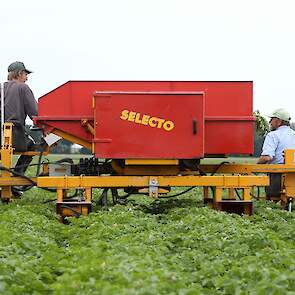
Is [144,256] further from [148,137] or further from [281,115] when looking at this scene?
[281,115]

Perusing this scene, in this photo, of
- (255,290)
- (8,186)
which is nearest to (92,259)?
(255,290)

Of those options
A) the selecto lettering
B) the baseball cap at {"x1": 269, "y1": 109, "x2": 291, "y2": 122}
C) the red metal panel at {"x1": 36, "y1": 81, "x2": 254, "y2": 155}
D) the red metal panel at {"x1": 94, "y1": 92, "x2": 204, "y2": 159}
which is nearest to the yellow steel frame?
the red metal panel at {"x1": 94, "y1": 92, "x2": 204, "y2": 159}

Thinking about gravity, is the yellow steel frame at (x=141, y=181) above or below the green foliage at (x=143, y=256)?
above

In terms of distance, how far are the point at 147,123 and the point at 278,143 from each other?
282 cm

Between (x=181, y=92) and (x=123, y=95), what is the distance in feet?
2.62

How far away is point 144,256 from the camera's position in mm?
5570

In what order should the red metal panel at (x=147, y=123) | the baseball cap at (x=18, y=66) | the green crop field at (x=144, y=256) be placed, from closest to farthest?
the green crop field at (x=144, y=256), the red metal panel at (x=147, y=123), the baseball cap at (x=18, y=66)

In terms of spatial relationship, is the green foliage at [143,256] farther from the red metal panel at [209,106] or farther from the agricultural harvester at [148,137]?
the red metal panel at [209,106]

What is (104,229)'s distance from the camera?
7305 mm

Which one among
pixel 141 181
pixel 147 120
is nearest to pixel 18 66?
pixel 147 120

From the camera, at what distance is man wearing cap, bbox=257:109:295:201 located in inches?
447

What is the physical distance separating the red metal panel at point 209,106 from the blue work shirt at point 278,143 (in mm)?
1159

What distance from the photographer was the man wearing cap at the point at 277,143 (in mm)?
11344

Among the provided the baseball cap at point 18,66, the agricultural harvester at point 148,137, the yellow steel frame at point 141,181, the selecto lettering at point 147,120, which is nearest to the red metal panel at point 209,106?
the agricultural harvester at point 148,137
